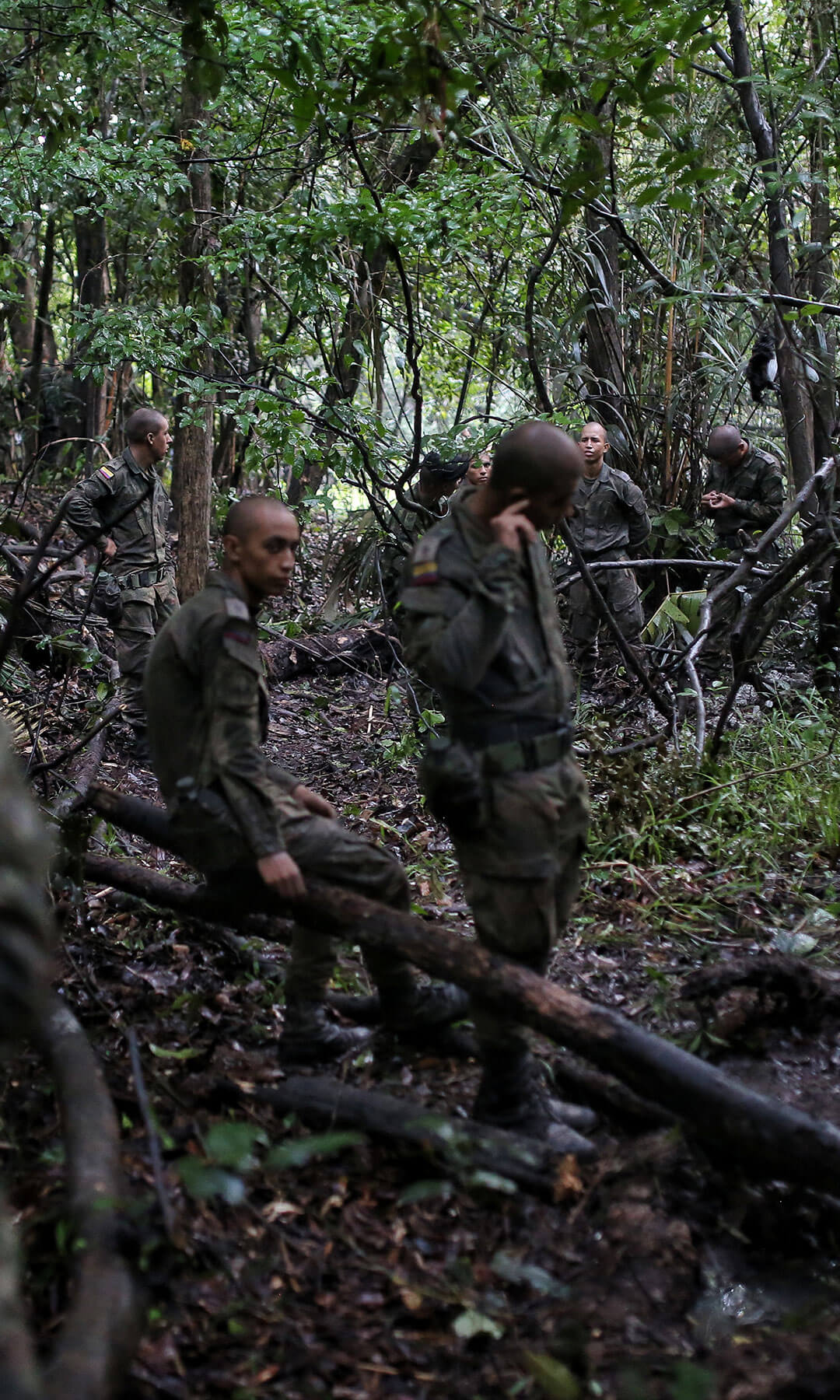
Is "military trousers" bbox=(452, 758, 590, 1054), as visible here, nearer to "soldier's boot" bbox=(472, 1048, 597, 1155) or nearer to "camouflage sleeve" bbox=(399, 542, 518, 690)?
"soldier's boot" bbox=(472, 1048, 597, 1155)

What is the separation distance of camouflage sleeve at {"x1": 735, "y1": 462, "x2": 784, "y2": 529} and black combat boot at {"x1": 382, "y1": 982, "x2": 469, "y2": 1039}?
643cm

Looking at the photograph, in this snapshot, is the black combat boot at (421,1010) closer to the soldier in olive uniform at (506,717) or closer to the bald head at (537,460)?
the soldier in olive uniform at (506,717)

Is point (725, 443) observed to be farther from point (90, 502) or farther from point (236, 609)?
point (236, 609)

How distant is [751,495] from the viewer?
9.26 metres

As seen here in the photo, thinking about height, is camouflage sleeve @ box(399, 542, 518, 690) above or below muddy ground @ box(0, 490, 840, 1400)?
above

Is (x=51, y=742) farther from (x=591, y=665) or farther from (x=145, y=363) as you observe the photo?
(x=591, y=665)

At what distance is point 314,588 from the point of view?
12070 millimetres

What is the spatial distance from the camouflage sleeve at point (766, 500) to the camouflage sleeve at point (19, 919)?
8.11m

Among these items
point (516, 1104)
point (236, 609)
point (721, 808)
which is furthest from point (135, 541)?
point (516, 1104)

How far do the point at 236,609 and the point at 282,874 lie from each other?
2.70 ft

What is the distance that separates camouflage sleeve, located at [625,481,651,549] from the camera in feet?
28.9

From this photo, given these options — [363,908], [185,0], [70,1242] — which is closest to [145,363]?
[185,0]

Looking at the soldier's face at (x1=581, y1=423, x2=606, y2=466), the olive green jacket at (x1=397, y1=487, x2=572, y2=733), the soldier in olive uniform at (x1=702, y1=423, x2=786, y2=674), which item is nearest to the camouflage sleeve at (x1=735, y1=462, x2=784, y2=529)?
the soldier in olive uniform at (x1=702, y1=423, x2=786, y2=674)

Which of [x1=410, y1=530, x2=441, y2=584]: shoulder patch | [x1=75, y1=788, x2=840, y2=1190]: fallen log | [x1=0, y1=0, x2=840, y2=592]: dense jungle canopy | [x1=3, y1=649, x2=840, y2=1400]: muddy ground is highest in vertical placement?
[x1=0, y1=0, x2=840, y2=592]: dense jungle canopy
